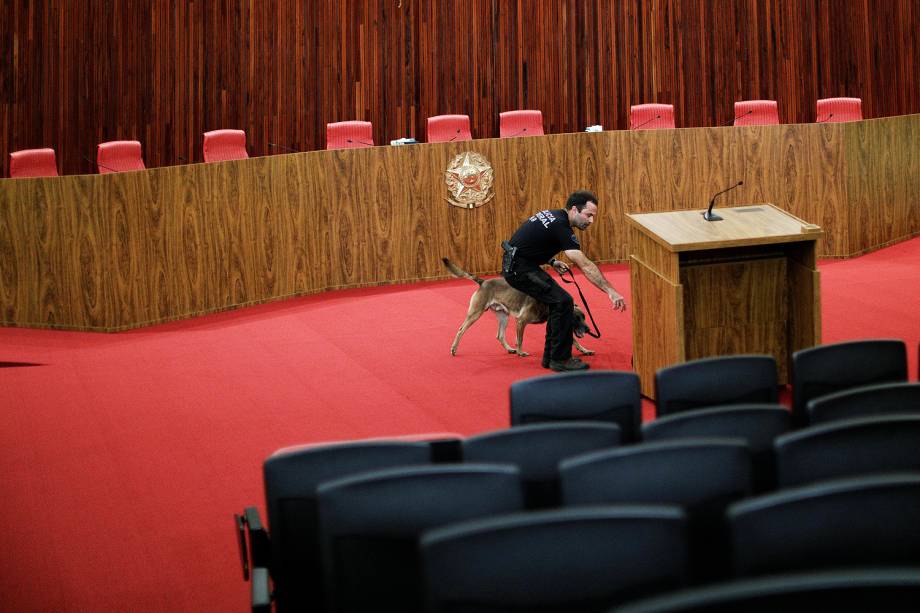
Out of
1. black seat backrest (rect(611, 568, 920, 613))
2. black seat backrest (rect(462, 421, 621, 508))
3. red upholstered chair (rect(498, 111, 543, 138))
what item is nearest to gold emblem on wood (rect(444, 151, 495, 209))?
red upholstered chair (rect(498, 111, 543, 138))

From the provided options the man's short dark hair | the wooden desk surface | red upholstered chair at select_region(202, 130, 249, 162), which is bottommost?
the wooden desk surface

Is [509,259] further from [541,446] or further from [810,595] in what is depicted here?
[810,595]

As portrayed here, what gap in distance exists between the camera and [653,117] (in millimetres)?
10930

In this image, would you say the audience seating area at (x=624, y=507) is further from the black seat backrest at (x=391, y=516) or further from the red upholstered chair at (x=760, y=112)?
the red upholstered chair at (x=760, y=112)

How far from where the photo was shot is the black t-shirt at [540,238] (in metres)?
6.51

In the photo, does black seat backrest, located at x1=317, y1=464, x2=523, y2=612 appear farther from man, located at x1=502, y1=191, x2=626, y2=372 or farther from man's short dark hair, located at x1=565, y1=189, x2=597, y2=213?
man's short dark hair, located at x1=565, y1=189, x2=597, y2=213

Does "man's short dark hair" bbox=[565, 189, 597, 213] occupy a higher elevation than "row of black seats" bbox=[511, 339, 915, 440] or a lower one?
higher

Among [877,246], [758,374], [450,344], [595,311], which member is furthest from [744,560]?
[877,246]

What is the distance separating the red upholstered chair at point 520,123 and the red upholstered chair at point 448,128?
387mm

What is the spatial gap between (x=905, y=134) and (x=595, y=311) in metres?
4.15

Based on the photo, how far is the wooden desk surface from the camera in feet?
17.8

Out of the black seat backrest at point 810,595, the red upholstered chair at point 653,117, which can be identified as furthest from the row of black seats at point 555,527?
the red upholstered chair at point 653,117

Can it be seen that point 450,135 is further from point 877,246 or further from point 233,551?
point 233,551

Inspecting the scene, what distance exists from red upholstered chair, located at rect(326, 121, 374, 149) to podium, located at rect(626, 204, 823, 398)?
4.93 meters
